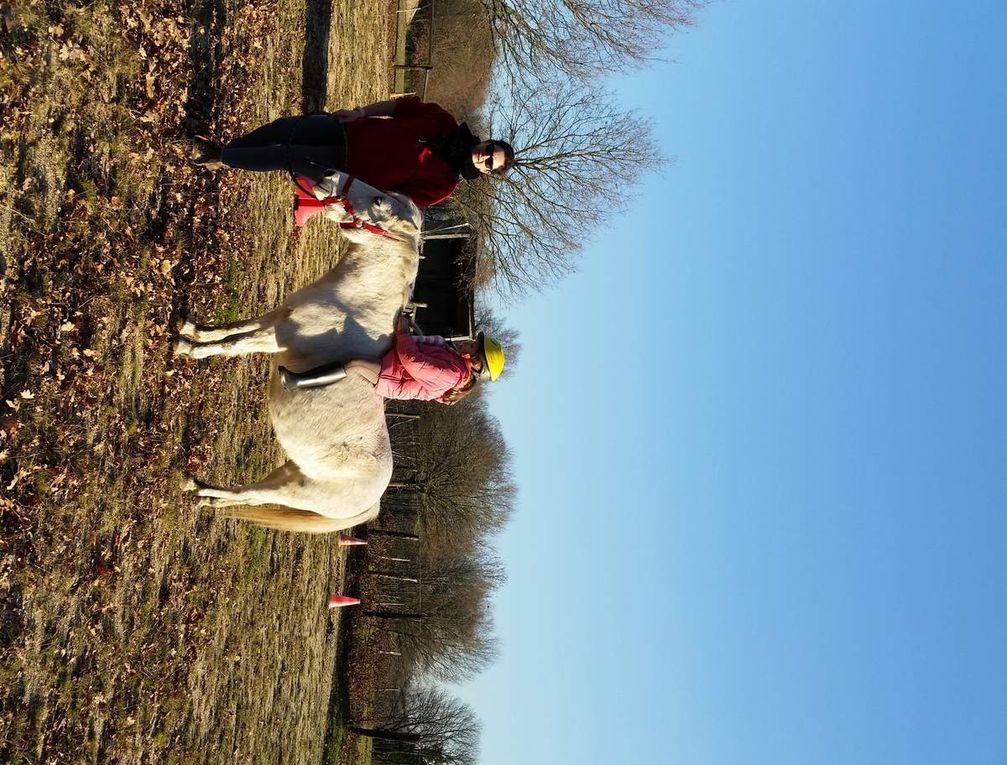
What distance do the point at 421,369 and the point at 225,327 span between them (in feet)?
5.33

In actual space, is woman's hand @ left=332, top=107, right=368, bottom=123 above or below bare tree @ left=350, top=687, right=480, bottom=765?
above

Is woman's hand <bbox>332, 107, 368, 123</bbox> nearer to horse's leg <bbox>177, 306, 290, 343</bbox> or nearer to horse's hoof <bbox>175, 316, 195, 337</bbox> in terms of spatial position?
horse's leg <bbox>177, 306, 290, 343</bbox>

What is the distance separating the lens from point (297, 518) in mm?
5246

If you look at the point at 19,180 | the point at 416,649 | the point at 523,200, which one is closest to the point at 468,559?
the point at 416,649

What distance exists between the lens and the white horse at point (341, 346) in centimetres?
477

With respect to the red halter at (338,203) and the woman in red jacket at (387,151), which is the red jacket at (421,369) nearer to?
the red halter at (338,203)

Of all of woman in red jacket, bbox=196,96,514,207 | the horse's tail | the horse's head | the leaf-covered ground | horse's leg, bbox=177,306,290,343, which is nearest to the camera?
the leaf-covered ground

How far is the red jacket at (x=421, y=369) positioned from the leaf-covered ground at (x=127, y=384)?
175 cm

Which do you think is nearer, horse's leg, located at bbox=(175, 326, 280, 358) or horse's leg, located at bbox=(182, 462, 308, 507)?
horse's leg, located at bbox=(175, 326, 280, 358)

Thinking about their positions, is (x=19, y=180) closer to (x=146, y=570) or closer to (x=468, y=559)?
(x=146, y=570)

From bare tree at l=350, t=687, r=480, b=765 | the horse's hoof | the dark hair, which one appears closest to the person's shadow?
the horse's hoof

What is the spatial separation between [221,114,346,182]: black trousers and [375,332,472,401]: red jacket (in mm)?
1273

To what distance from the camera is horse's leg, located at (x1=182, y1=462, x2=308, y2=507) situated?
511 centimetres

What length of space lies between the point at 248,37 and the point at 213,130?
1.63m
